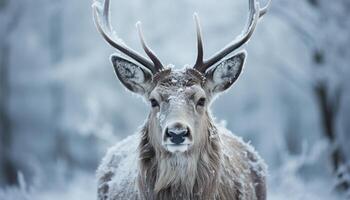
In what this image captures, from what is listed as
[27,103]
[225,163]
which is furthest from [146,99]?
[27,103]

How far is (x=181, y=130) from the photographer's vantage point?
514cm

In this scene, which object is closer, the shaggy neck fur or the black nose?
the black nose

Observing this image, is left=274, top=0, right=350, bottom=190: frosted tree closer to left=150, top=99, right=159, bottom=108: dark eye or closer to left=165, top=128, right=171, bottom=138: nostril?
left=150, top=99, right=159, bottom=108: dark eye

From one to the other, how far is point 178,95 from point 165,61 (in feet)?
47.9

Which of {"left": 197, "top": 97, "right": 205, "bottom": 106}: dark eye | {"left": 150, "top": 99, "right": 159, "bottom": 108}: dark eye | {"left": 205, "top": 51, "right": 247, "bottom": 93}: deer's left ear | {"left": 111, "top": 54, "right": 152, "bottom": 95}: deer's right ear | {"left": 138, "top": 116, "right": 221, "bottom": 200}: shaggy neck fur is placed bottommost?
{"left": 138, "top": 116, "right": 221, "bottom": 200}: shaggy neck fur

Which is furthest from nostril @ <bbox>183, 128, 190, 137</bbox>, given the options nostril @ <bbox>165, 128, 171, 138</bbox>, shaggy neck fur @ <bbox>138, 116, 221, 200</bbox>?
shaggy neck fur @ <bbox>138, 116, 221, 200</bbox>

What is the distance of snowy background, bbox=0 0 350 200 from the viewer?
47.0ft

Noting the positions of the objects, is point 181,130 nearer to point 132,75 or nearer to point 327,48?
point 132,75

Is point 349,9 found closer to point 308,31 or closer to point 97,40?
point 308,31

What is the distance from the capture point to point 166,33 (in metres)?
19.8

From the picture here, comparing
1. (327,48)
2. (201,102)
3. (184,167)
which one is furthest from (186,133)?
(327,48)

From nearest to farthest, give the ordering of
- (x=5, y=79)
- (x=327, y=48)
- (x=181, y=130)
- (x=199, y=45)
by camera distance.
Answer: (x=181, y=130) < (x=199, y=45) < (x=327, y=48) < (x=5, y=79)

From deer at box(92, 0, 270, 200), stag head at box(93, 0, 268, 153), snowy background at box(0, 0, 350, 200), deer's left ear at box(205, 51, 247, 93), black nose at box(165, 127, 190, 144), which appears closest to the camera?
black nose at box(165, 127, 190, 144)

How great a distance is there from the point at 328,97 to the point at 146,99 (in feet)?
32.6
